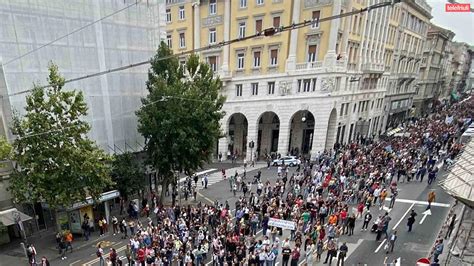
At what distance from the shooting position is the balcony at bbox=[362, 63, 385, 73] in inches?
1756

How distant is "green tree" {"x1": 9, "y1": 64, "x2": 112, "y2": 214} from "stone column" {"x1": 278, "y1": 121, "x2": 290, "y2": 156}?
25752mm

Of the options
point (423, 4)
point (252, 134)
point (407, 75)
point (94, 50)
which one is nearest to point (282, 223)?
point (94, 50)

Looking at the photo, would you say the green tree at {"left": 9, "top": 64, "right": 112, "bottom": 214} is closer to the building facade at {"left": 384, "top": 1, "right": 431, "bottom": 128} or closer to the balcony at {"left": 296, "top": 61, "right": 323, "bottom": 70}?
the balcony at {"left": 296, "top": 61, "right": 323, "bottom": 70}

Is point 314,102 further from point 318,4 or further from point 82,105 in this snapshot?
point 82,105

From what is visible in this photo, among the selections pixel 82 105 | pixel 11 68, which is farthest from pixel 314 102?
pixel 11 68

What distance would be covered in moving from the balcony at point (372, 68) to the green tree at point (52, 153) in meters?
38.5

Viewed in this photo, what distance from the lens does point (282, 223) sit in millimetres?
18594

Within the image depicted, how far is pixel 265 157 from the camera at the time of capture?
146ft

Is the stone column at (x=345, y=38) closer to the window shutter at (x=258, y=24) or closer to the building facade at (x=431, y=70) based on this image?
the window shutter at (x=258, y=24)

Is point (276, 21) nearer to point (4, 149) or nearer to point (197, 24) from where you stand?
point (197, 24)

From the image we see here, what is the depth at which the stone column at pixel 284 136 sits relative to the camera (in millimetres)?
40250

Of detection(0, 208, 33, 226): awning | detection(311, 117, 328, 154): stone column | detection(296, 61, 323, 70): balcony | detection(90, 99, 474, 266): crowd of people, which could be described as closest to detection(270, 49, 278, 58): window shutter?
detection(296, 61, 323, 70): balcony

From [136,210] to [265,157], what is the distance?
23726 millimetres

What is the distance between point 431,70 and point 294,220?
78.0 metres
